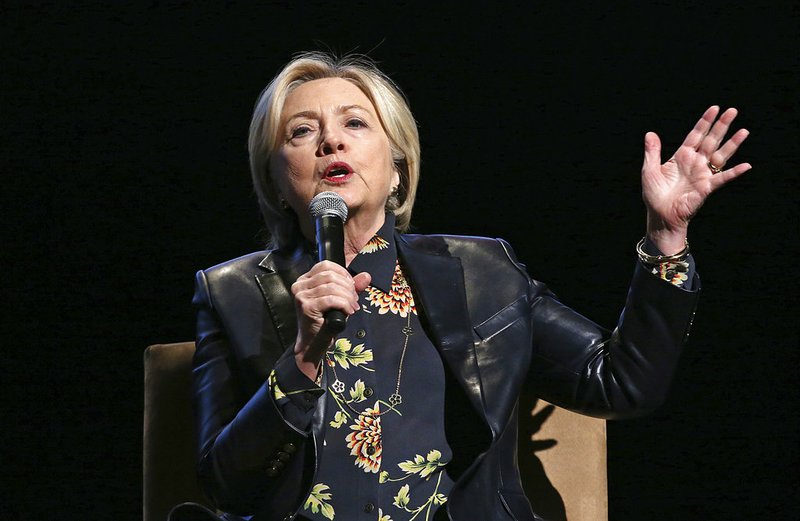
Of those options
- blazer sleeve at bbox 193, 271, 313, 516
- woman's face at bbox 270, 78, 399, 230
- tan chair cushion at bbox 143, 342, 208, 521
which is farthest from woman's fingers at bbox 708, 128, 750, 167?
tan chair cushion at bbox 143, 342, 208, 521

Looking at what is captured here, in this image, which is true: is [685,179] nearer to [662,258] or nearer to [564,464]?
[662,258]

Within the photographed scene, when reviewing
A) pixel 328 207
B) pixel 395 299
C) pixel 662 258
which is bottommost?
pixel 395 299

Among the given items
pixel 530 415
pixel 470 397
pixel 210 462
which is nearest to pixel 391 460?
pixel 470 397

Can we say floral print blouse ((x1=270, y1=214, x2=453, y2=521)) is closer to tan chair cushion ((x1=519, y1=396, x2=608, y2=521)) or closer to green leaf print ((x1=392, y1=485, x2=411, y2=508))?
green leaf print ((x1=392, y1=485, x2=411, y2=508))

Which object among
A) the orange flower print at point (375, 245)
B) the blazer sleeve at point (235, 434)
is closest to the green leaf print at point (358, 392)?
the blazer sleeve at point (235, 434)

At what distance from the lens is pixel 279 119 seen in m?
2.21

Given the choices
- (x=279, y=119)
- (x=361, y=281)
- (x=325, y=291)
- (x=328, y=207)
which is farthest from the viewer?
(x=279, y=119)

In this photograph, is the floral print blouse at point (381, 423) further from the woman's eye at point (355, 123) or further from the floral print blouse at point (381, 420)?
the woman's eye at point (355, 123)

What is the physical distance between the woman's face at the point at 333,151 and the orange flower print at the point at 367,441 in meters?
0.41

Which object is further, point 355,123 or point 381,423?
point 355,123

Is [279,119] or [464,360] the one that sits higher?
[279,119]

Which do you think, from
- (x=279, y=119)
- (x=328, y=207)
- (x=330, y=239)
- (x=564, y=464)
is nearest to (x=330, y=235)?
(x=330, y=239)

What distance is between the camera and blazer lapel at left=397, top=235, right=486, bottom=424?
1.97 meters

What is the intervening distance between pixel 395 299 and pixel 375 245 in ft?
0.42
